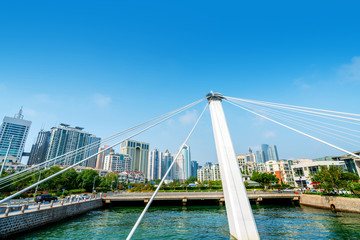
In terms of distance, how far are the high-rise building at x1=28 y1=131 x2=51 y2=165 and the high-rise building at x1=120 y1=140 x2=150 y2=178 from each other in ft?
185

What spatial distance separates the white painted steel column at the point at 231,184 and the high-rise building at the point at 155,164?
17126cm

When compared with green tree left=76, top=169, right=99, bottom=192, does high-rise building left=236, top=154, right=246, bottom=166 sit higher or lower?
higher

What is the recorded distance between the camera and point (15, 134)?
113500mm

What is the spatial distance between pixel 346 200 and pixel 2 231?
33597mm

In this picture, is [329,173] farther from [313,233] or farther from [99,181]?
[99,181]

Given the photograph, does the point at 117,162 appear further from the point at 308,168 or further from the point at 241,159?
the point at 308,168

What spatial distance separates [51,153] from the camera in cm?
11869

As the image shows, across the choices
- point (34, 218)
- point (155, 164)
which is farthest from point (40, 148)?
point (34, 218)

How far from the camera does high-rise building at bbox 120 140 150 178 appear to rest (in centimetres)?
14581

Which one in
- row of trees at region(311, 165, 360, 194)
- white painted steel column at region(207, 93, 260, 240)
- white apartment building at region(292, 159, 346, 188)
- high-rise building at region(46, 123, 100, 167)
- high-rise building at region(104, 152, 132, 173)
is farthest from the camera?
high-rise building at region(104, 152, 132, 173)

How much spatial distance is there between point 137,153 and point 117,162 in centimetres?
2253

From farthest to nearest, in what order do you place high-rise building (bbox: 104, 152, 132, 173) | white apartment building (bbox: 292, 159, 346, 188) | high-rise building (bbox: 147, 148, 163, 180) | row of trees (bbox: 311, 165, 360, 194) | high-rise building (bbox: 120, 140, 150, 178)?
high-rise building (bbox: 147, 148, 163, 180) < high-rise building (bbox: 120, 140, 150, 178) < high-rise building (bbox: 104, 152, 132, 173) < white apartment building (bbox: 292, 159, 346, 188) < row of trees (bbox: 311, 165, 360, 194)

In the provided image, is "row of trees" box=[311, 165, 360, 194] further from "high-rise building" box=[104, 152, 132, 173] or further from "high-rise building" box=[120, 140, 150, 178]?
"high-rise building" box=[120, 140, 150, 178]

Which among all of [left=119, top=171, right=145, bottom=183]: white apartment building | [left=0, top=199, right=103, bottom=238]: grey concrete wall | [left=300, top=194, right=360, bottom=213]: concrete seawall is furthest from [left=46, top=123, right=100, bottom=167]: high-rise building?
[left=300, top=194, right=360, bottom=213]: concrete seawall
